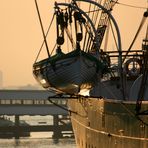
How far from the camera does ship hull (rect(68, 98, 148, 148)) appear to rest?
2932cm

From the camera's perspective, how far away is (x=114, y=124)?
31797 millimetres

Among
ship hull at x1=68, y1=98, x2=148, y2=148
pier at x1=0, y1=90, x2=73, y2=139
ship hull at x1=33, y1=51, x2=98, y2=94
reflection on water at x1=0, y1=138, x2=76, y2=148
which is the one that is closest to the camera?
ship hull at x1=68, y1=98, x2=148, y2=148

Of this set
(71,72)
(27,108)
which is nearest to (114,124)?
(71,72)

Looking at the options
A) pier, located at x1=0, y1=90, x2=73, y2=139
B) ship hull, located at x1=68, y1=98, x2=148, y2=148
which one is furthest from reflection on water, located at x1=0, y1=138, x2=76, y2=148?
ship hull, located at x1=68, y1=98, x2=148, y2=148

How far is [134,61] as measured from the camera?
149 feet

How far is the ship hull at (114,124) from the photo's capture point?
2932cm

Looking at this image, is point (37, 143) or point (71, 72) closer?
point (71, 72)

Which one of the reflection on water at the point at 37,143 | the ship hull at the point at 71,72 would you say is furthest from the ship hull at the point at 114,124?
the reflection on water at the point at 37,143

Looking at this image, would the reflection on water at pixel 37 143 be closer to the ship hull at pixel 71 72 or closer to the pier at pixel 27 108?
the pier at pixel 27 108

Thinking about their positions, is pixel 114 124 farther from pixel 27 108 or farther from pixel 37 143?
pixel 27 108

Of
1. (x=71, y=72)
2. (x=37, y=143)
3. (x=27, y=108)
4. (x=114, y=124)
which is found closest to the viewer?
(x=114, y=124)

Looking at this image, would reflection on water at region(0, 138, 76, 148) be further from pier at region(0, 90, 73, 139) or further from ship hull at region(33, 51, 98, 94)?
ship hull at region(33, 51, 98, 94)

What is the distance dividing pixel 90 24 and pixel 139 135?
558 inches

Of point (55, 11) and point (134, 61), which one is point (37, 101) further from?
point (55, 11)
